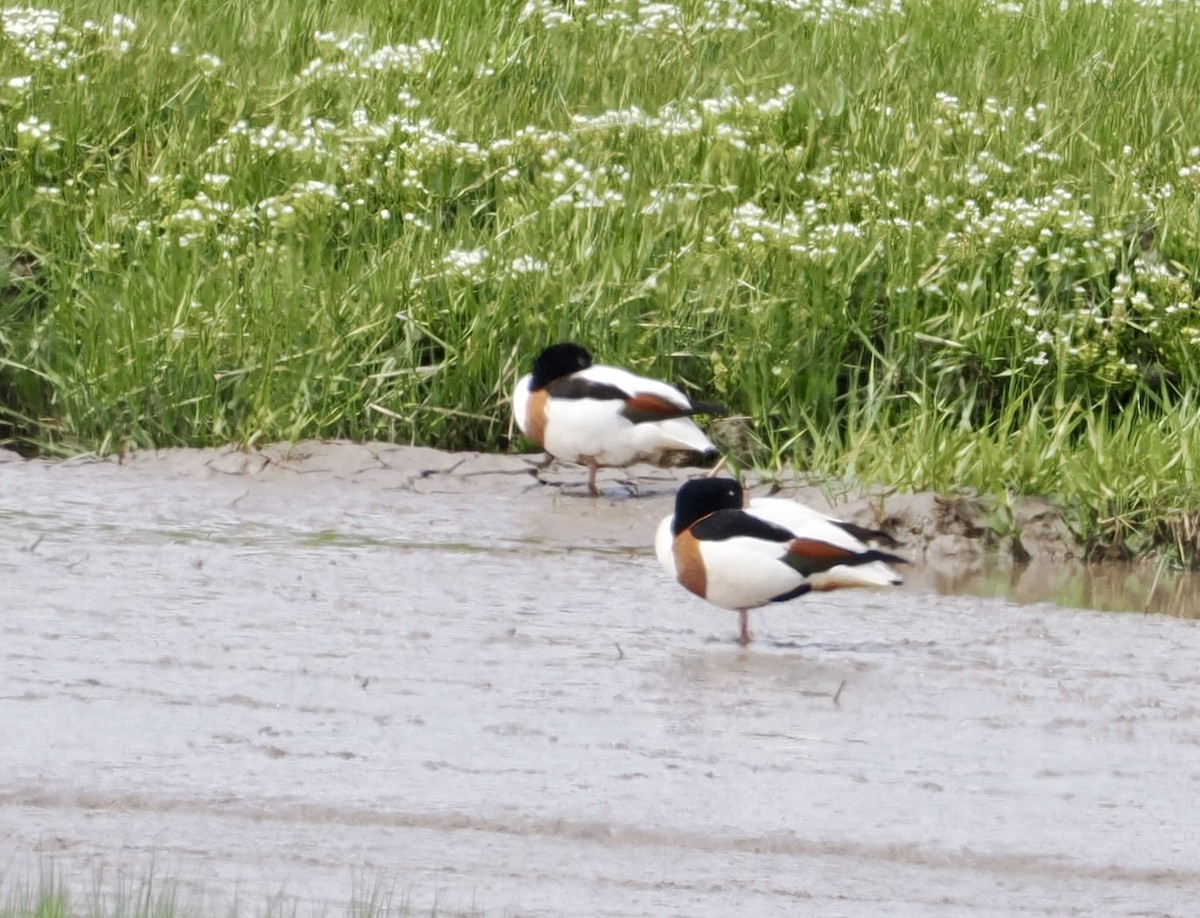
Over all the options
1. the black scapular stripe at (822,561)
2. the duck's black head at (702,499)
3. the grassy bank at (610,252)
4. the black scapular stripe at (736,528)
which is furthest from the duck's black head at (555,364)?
the black scapular stripe at (822,561)

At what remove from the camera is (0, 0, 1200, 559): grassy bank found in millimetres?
8383

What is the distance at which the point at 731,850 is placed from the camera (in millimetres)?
4289

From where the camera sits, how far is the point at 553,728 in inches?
197

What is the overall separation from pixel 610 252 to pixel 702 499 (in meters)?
2.85

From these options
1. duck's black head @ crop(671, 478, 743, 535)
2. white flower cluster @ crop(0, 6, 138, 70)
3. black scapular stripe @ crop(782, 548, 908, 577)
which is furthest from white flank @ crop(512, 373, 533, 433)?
white flower cluster @ crop(0, 6, 138, 70)

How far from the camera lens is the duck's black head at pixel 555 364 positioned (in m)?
7.87

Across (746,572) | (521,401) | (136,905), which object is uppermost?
(136,905)

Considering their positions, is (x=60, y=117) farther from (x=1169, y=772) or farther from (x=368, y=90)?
(x=1169, y=772)

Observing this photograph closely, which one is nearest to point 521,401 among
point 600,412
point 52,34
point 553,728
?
point 600,412

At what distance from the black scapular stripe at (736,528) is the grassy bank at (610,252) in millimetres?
1758

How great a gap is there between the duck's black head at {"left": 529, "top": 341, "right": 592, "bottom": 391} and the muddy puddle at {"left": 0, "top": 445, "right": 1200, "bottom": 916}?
0.66 metres

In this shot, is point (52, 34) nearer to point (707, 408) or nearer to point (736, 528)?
point (707, 408)

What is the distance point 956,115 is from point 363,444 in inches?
144

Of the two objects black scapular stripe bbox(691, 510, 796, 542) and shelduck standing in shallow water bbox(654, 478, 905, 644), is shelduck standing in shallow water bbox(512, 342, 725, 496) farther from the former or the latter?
black scapular stripe bbox(691, 510, 796, 542)
